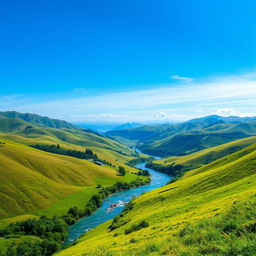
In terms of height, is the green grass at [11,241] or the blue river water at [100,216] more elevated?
the green grass at [11,241]

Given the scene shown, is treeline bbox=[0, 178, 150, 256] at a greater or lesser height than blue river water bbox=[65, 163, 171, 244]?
greater

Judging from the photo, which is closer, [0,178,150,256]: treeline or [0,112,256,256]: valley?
[0,112,256,256]: valley

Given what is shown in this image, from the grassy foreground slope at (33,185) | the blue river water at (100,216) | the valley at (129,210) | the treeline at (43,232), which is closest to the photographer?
the valley at (129,210)

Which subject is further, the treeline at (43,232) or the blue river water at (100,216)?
the blue river water at (100,216)

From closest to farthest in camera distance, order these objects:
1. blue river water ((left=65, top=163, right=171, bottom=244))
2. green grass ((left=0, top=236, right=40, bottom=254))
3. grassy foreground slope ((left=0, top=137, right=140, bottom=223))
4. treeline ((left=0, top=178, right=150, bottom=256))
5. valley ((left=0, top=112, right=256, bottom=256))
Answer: valley ((left=0, top=112, right=256, bottom=256)) → treeline ((left=0, top=178, right=150, bottom=256)) → green grass ((left=0, top=236, right=40, bottom=254)) → blue river water ((left=65, top=163, right=171, bottom=244)) → grassy foreground slope ((left=0, top=137, right=140, bottom=223))

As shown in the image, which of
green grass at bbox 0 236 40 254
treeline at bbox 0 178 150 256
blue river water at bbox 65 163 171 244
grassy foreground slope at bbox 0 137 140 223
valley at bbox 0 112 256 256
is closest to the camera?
valley at bbox 0 112 256 256

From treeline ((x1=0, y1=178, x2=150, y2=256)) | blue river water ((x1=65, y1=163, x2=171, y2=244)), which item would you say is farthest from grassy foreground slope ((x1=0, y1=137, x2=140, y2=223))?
blue river water ((x1=65, y1=163, x2=171, y2=244))

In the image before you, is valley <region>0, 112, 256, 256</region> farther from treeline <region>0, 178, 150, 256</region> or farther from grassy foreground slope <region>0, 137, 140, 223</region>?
treeline <region>0, 178, 150, 256</region>

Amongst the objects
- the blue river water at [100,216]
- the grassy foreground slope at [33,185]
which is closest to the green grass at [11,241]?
the blue river water at [100,216]

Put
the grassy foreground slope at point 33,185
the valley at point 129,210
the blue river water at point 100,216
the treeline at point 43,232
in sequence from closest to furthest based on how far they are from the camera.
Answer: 1. the valley at point 129,210
2. the treeline at point 43,232
3. the blue river water at point 100,216
4. the grassy foreground slope at point 33,185

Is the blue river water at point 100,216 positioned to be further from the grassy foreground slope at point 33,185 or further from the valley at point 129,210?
the grassy foreground slope at point 33,185

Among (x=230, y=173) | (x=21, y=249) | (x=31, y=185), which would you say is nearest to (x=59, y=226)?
(x=21, y=249)

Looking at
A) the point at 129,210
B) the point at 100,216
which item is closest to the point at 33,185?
the point at 100,216

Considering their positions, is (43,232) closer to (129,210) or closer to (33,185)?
(129,210)
